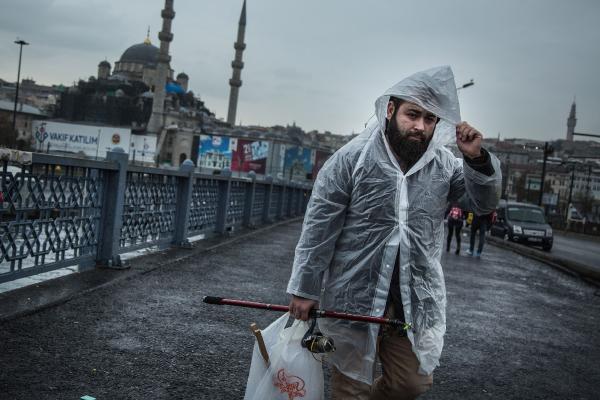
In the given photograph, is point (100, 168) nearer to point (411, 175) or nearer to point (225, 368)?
point (225, 368)

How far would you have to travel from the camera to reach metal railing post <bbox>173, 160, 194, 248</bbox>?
10523mm

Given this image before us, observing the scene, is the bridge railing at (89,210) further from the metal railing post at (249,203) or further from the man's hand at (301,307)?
the metal railing post at (249,203)

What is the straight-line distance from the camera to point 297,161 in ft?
380

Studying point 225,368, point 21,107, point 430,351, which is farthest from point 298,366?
point 21,107

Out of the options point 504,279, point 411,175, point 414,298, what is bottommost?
point 504,279

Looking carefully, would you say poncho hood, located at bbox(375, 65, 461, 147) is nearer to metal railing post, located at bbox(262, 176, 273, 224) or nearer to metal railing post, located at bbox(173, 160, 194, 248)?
metal railing post, located at bbox(173, 160, 194, 248)

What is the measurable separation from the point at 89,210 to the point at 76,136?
9911 centimetres

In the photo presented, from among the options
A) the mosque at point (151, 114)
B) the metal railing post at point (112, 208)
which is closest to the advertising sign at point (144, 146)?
the mosque at point (151, 114)

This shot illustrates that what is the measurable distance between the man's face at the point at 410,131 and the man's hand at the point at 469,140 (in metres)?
0.16

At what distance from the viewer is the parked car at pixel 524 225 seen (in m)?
24.3

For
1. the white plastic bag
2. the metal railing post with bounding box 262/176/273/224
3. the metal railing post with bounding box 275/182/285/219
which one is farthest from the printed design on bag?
the metal railing post with bounding box 275/182/285/219

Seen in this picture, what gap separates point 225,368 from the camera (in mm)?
4445

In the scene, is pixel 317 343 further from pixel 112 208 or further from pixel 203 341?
pixel 112 208

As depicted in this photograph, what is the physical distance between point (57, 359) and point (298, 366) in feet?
6.43
